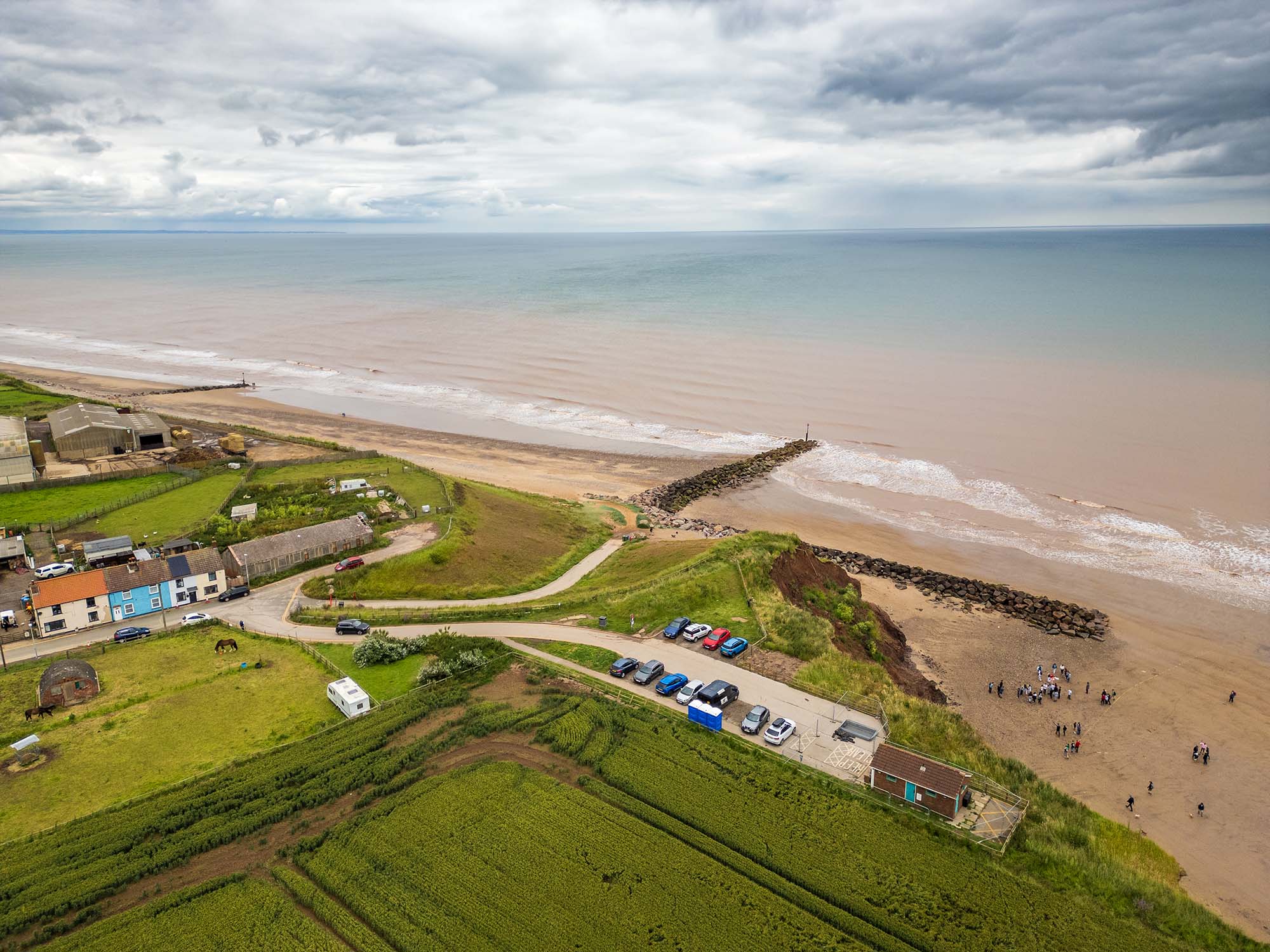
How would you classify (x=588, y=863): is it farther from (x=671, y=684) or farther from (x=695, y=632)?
(x=695, y=632)

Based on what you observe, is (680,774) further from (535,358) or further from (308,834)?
(535,358)

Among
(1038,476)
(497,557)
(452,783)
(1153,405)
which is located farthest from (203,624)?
(1153,405)

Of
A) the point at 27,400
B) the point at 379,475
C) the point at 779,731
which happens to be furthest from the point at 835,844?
the point at 27,400

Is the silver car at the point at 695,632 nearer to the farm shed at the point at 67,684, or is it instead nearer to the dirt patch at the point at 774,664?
the dirt patch at the point at 774,664


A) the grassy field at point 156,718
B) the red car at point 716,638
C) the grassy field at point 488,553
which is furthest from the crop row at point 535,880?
the grassy field at point 488,553

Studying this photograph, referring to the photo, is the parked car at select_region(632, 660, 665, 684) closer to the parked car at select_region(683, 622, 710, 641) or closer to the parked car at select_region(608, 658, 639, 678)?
the parked car at select_region(608, 658, 639, 678)
